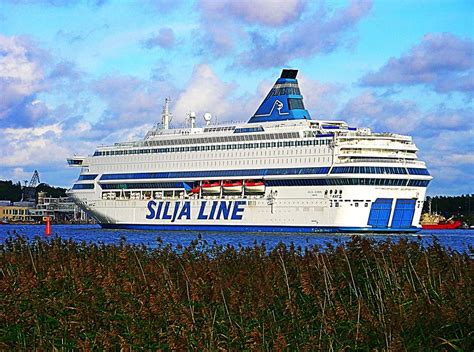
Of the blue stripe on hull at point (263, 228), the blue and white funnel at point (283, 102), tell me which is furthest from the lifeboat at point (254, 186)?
the blue and white funnel at point (283, 102)

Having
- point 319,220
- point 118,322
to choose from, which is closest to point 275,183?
point 319,220

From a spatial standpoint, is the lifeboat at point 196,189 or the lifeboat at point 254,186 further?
the lifeboat at point 196,189

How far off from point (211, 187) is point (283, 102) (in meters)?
10.1

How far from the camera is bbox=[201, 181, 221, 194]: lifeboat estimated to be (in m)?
79.2

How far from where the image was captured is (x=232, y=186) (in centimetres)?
7825

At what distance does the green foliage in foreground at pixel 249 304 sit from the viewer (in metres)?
11.9

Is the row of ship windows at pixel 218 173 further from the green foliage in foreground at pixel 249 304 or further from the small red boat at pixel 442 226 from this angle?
the green foliage in foreground at pixel 249 304

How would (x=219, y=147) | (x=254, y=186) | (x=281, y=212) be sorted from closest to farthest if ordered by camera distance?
1. (x=281, y=212)
2. (x=254, y=186)
3. (x=219, y=147)

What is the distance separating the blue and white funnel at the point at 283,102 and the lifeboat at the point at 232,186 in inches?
264

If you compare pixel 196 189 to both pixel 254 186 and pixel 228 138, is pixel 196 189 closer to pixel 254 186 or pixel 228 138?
pixel 228 138

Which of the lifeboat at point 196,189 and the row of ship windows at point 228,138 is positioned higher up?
the row of ship windows at point 228,138

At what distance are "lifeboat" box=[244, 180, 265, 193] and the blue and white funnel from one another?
698 centimetres

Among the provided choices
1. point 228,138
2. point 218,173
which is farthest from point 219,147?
point 218,173

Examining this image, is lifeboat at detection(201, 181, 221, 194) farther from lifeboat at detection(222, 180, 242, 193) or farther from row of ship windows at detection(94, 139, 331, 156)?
row of ship windows at detection(94, 139, 331, 156)
